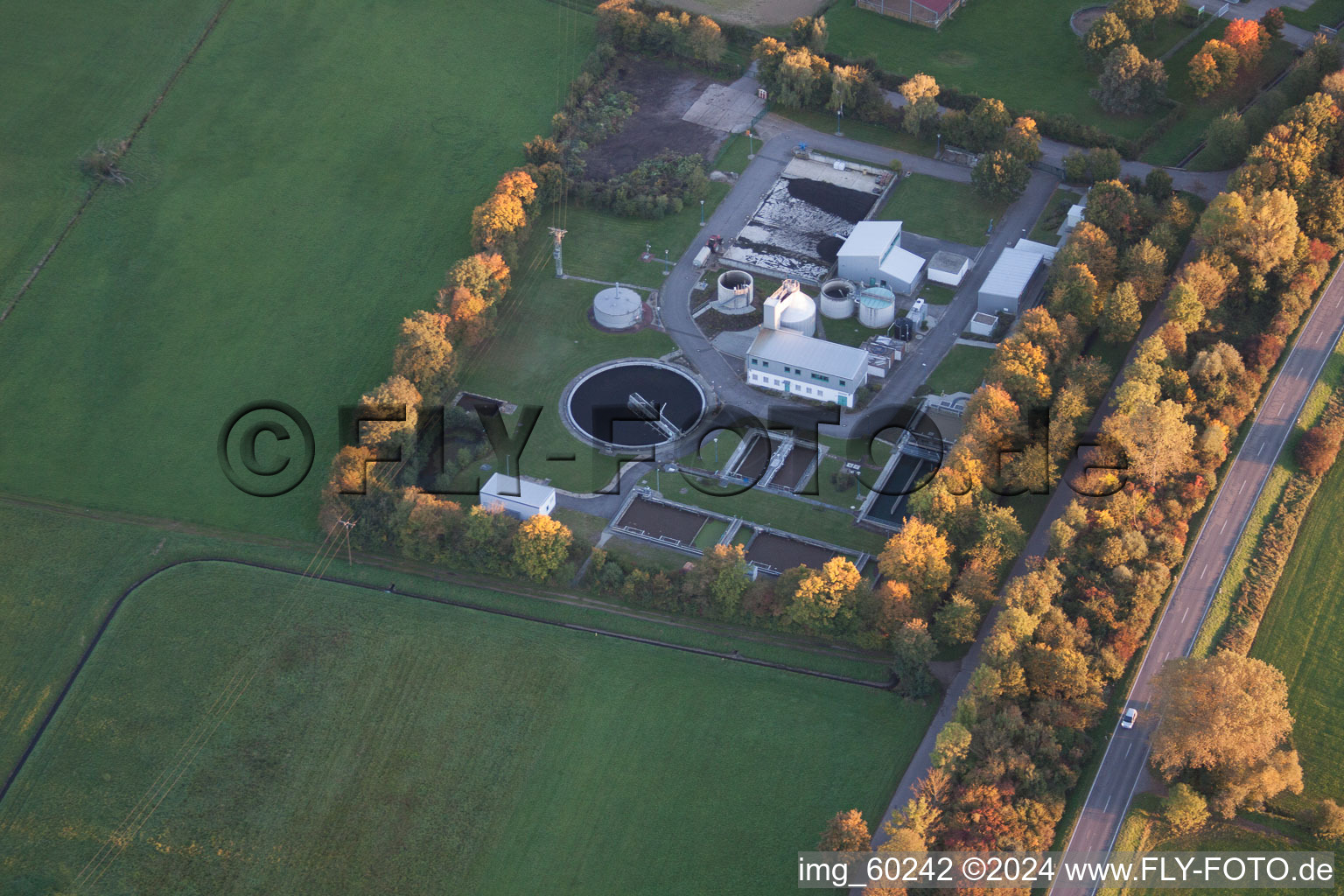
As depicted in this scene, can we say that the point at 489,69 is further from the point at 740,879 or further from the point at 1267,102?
the point at 740,879

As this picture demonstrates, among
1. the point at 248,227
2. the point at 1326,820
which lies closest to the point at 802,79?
the point at 248,227

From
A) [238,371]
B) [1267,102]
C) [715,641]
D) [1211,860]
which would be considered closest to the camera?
[1211,860]

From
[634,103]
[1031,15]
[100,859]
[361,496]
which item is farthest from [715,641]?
[1031,15]

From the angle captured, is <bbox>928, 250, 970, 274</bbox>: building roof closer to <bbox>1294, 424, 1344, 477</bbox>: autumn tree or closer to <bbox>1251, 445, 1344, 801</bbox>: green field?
<bbox>1294, 424, 1344, 477</bbox>: autumn tree

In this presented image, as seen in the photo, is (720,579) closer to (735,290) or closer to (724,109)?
(735,290)

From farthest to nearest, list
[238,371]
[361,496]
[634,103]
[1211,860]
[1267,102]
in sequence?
[634,103], [1267,102], [238,371], [361,496], [1211,860]
